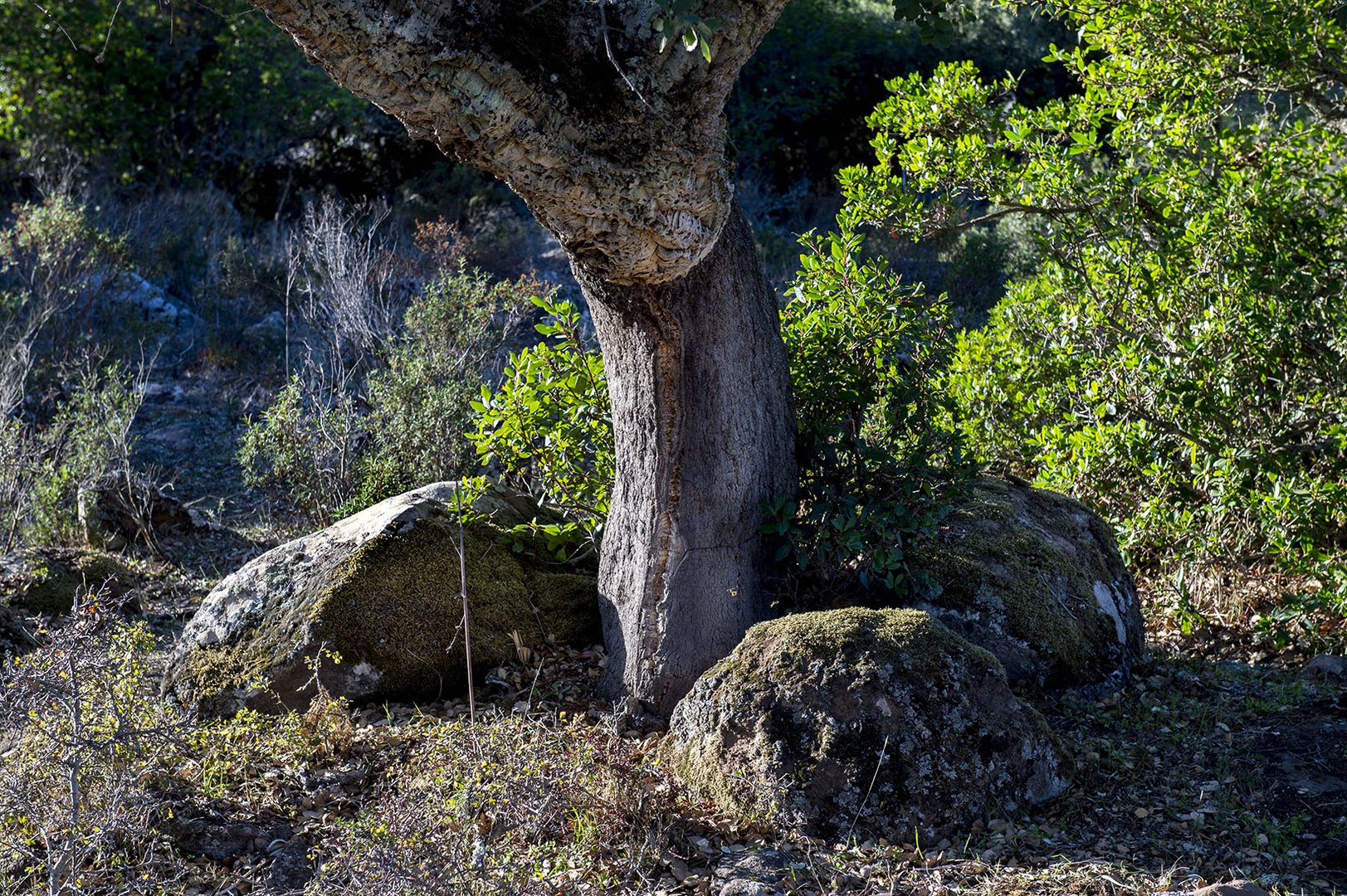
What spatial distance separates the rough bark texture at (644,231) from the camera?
3.18m

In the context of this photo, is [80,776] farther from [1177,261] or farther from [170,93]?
[170,93]

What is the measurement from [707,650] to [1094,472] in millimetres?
2724

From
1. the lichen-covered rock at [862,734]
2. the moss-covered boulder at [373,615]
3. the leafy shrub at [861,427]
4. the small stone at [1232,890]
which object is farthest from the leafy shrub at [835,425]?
the small stone at [1232,890]

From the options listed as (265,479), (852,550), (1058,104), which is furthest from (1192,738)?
(265,479)

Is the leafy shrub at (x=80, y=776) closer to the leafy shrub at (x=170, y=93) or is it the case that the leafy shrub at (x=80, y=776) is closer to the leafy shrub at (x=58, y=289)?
the leafy shrub at (x=58, y=289)

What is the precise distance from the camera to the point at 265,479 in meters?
6.98

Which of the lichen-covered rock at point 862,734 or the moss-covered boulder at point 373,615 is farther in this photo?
the moss-covered boulder at point 373,615

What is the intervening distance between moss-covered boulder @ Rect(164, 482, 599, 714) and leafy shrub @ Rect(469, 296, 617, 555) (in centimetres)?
30

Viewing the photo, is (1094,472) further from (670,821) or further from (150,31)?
(150,31)

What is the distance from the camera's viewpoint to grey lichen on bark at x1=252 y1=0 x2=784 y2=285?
312 centimetres

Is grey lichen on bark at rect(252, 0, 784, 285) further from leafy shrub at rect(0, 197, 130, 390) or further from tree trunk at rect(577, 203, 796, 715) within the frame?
leafy shrub at rect(0, 197, 130, 390)

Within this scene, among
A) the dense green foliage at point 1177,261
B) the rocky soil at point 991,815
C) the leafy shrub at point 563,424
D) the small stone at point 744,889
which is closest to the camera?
the small stone at point 744,889

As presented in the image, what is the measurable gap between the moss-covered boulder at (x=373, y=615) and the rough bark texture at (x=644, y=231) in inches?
16.5

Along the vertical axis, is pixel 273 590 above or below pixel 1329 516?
below
